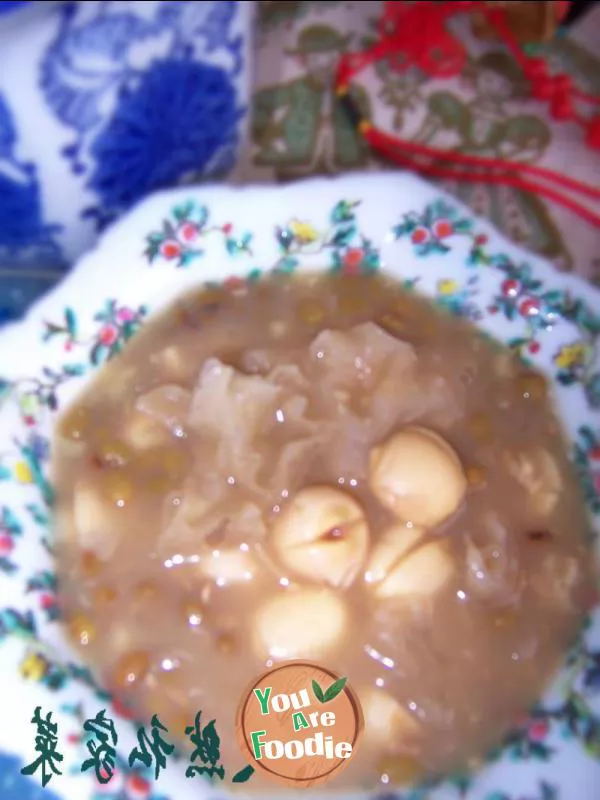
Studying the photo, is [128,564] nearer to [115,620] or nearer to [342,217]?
[115,620]

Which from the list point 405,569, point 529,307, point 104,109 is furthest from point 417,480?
point 104,109

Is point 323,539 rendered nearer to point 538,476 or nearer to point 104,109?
point 538,476

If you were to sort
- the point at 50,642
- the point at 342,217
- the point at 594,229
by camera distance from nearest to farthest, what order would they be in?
1. the point at 50,642
2. the point at 342,217
3. the point at 594,229

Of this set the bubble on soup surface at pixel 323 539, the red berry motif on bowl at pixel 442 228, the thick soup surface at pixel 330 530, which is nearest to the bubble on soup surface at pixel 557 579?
the thick soup surface at pixel 330 530

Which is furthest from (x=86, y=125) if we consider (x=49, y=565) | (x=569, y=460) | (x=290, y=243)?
(x=569, y=460)

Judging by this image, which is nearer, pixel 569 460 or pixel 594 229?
pixel 569 460

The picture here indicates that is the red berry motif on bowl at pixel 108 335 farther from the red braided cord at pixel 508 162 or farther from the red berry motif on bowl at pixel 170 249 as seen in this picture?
the red braided cord at pixel 508 162

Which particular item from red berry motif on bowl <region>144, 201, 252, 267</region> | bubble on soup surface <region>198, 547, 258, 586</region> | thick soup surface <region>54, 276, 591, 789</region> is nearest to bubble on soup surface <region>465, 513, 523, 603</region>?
thick soup surface <region>54, 276, 591, 789</region>
